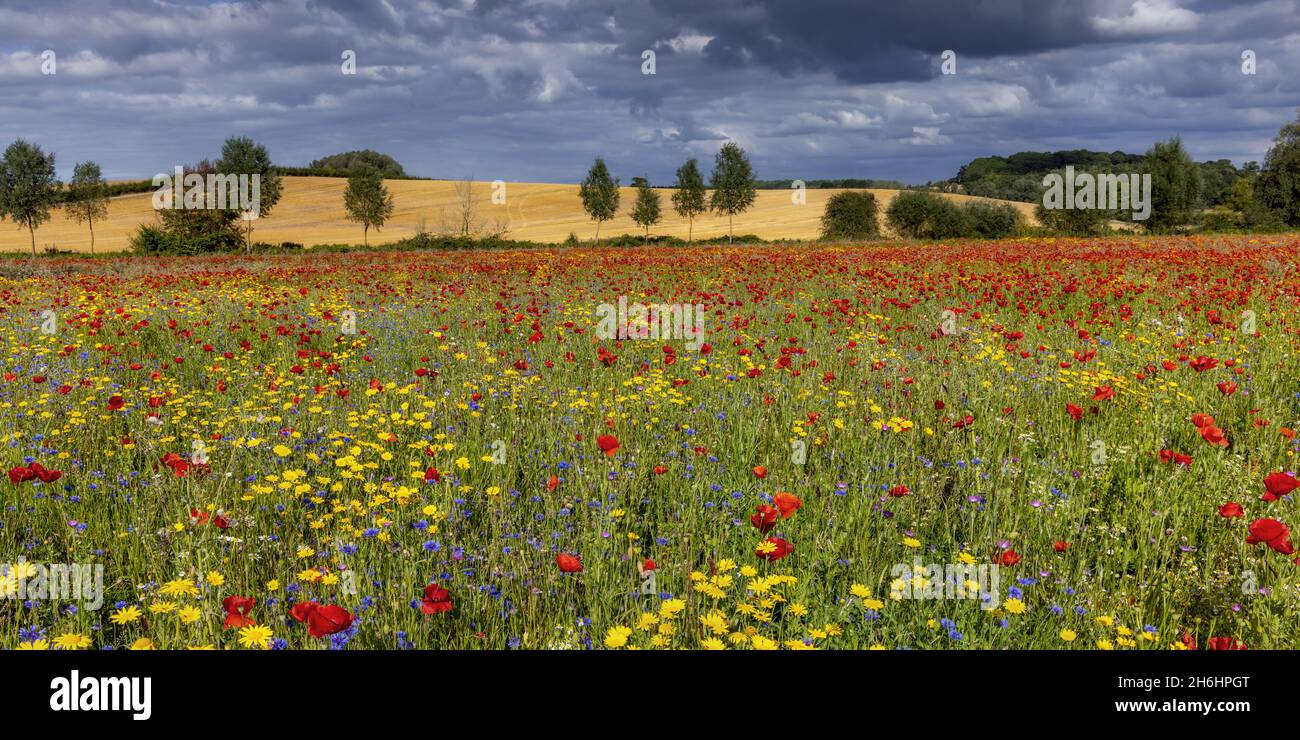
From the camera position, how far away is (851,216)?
57594 millimetres

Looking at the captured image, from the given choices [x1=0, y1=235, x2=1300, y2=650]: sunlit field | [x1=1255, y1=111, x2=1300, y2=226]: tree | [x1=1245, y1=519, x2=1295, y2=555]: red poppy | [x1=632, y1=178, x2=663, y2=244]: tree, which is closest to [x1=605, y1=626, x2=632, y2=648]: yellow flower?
[x1=0, y1=235, x2=1300, y2=650]: sunlit field

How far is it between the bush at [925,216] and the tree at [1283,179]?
95.8 ft

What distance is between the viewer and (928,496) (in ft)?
12.6

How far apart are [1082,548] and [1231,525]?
2.78ft

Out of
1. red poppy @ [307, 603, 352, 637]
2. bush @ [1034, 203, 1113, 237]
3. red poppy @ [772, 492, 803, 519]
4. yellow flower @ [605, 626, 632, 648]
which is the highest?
bush @ [1034, 203, 1113, 237]

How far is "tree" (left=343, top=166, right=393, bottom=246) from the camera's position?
2324 inches

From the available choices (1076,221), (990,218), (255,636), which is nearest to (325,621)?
(255,636)

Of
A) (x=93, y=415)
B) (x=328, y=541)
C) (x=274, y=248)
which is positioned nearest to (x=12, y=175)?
(x=274, y=248)

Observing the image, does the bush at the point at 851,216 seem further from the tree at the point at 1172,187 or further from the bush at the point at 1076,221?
the tree at the point at 1172,187

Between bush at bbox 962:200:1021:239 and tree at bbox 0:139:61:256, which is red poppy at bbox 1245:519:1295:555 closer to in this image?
bush at bbox 962:200:1021:239

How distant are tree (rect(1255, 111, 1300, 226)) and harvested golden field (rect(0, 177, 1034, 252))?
19565 mm

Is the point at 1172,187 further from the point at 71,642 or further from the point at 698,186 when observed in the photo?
the point at 71,642

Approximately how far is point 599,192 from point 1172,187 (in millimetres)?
46543
